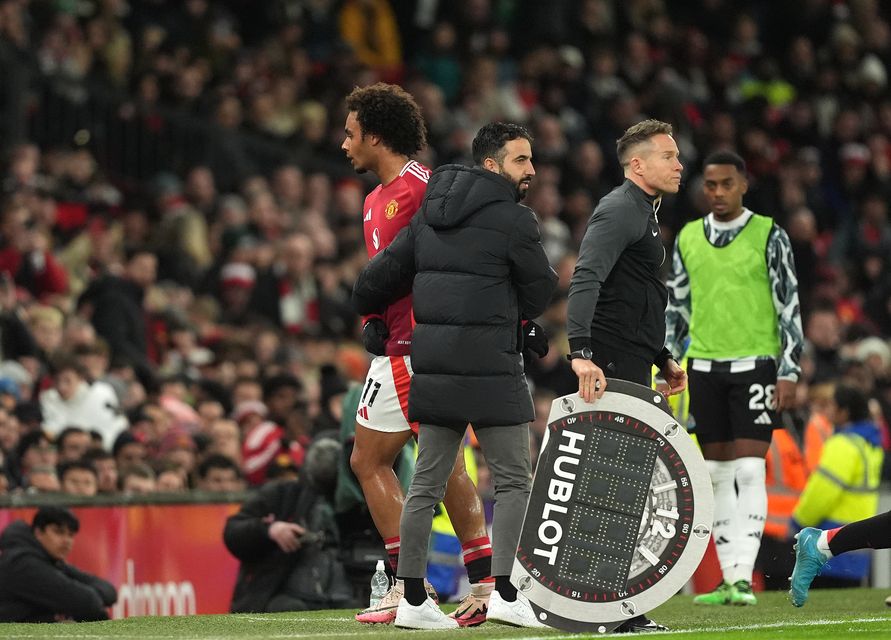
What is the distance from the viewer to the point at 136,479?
483 inches

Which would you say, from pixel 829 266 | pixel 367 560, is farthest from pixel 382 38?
pixel 367 560

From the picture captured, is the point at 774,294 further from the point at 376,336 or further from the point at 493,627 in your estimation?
the point at 493,627

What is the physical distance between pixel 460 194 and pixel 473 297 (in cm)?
45

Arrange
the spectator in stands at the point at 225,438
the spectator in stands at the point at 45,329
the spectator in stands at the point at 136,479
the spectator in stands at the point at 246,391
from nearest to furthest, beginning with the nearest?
the spectator in stands at the point at 136,479
the spectator in stands at the point at 225,438
the spectator in stands at the point at 45,329
the spectator in stands at the point at 246,391

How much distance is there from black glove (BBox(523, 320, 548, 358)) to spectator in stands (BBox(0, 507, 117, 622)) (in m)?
3.36

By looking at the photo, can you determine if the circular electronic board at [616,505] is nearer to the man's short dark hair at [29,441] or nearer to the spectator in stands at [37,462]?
the spectator in stands at [37,462]

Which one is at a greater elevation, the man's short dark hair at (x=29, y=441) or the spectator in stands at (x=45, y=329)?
the spectator in stands at (x=45, y=329)

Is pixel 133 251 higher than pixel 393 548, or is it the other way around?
pixel 133 251

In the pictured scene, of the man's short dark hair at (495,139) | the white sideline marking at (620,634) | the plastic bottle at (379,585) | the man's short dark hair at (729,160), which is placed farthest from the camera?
the man's short dark hair at (729,160)

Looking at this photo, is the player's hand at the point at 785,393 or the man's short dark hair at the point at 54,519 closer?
the player's hand at the point at 785,393

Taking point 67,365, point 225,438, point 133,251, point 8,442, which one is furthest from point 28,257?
point 8,442

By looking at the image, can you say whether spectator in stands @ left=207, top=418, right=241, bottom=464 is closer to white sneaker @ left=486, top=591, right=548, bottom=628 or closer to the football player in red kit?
the football player in red kit

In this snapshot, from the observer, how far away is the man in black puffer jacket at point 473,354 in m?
7.69

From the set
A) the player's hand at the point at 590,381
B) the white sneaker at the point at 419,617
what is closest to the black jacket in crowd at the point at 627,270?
the player's hand at the point at 590,381
